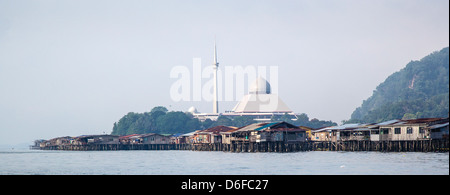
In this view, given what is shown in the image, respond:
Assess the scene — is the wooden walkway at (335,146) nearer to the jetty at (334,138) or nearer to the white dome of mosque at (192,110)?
the jetty at (334,138)

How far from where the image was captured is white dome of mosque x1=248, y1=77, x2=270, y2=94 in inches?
6939

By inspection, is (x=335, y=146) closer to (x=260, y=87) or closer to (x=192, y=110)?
(x=260, y=87)

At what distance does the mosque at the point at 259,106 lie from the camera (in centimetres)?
17388

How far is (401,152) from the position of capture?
241 ft

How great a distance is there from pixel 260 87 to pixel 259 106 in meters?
5.17

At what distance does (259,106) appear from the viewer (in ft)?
579

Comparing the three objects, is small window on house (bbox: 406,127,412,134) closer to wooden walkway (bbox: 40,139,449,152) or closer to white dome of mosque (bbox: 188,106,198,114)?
wooden walkway (bbox: 40,139,449,152)

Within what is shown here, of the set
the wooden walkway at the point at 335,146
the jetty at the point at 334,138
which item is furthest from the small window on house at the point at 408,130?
the wooden walkway at the point at 335,146

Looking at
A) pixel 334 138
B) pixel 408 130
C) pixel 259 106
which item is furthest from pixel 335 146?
pixel 259 106

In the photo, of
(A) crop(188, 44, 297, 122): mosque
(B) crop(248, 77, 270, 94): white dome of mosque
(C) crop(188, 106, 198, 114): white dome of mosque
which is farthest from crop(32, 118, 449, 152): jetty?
(C) crop(188, 106, 198, 114): white dome of mosque

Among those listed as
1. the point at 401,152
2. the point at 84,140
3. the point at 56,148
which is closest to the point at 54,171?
the point at 401,152

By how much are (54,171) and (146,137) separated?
216ft
